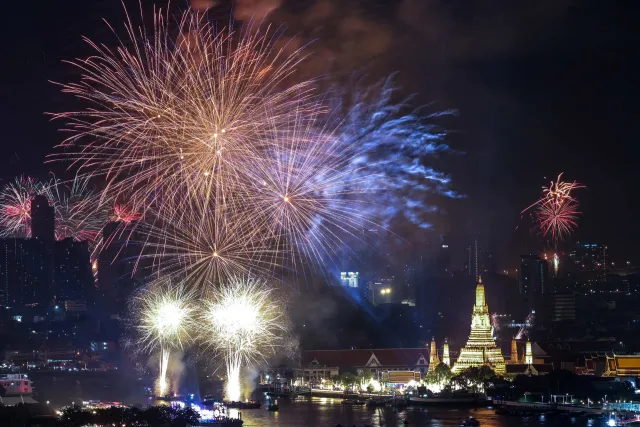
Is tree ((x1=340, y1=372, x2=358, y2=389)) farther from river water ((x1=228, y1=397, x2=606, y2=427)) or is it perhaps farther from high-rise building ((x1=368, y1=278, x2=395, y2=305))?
high-rise building ((x1=368, y1=278, x2=395, y2=305))

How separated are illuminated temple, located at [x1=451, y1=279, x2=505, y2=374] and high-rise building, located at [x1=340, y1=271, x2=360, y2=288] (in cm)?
1932

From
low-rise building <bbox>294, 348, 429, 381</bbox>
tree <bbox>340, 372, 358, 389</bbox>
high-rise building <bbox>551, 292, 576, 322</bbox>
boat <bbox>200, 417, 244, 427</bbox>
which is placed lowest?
boat <bbox>200, 417, 244, 427</bbox>

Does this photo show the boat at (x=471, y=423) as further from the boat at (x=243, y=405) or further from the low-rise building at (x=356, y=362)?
the low-rise building at (x=356, y=362)

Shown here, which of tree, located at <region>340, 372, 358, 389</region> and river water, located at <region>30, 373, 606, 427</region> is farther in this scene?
tree, located at <region>340, 372, 358, 389</region>

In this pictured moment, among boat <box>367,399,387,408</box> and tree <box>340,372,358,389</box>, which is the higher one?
tree <box>340,372,358,389</box>

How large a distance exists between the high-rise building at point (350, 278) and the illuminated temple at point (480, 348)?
761 inches

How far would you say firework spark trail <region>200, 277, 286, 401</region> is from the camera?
3316 cm

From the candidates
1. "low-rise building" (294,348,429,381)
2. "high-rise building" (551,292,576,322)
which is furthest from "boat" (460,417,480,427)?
"high-rise building" (551,292,576,322)

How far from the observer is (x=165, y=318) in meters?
35.1

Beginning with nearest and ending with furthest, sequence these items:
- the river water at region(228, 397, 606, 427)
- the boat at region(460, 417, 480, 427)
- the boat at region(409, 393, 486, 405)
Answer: the boat at region(460, 417, 480, 427) → the river water at region(228, 397, 606, 427) → the boat at region(409, 393, 486, 405)

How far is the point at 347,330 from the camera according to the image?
55.7 meters

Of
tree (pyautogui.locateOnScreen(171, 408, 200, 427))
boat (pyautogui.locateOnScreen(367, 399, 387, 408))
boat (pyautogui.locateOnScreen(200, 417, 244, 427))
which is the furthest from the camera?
boat (pyautogui.locateOnScreen(367, 399, 387, 408))

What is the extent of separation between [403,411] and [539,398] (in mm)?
5286

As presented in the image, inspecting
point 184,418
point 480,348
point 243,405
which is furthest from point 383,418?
point 480,348
